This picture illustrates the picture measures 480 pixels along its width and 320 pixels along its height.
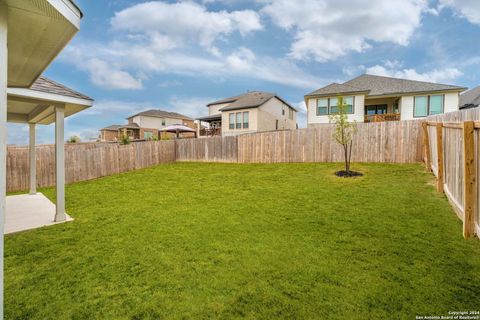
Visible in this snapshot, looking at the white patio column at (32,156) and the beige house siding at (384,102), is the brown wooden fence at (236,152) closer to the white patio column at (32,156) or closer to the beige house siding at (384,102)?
the white patio column at (32,156)

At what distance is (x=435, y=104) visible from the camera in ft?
63.3

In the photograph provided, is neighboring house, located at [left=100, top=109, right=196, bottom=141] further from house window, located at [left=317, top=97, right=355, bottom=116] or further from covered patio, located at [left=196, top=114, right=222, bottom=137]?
house window, located at [left=317, top=97, right=355, bottom=116]

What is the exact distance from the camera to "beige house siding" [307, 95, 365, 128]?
66.8ft

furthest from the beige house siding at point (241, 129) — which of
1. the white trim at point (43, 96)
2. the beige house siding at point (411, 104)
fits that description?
the white trim at point (43, 96)

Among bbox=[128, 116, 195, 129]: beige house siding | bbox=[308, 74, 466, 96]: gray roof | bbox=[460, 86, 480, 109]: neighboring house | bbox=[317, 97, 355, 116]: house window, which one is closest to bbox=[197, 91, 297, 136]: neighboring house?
bbox=[308, 74, 466, 96]: gray roof

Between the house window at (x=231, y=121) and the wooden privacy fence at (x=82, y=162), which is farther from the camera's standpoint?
the house window at (x=231, y=121)

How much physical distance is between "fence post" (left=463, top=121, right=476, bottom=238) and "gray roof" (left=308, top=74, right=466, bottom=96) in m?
18.0

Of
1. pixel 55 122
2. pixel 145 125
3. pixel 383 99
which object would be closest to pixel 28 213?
pixel 55 122

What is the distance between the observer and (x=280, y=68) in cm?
2411

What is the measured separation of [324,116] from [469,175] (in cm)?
1806

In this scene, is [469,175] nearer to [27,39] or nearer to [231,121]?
[27,39]

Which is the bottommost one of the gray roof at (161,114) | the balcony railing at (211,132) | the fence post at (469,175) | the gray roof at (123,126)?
the fence post at (469,175)

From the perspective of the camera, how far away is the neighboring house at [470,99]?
2255cm

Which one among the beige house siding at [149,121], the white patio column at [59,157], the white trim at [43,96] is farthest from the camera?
the beige house siding at [149,121]
